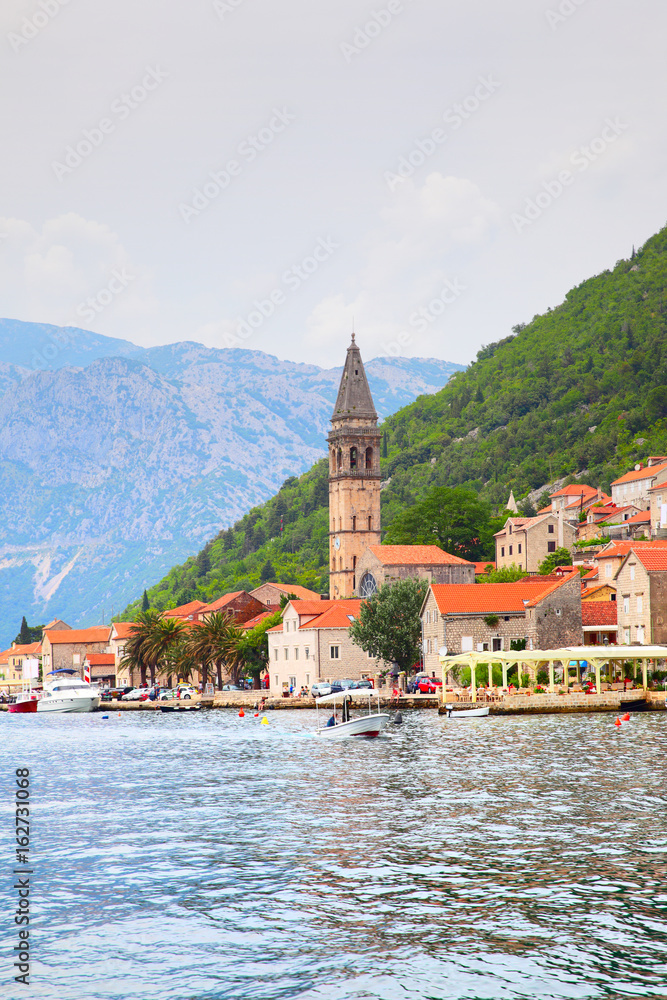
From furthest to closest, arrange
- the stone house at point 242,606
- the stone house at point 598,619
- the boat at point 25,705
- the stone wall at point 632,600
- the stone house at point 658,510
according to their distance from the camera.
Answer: the stone house at point 242,606, the boat at point 25,705, the stone house at point 658,510, the stone house at point 598,619, the stone wall at point 632,600

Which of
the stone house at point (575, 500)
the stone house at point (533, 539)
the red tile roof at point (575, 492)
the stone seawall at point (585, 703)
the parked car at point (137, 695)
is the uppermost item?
the red tile roof at point (575, 492)

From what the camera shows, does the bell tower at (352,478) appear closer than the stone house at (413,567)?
No

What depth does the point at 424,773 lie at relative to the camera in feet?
137

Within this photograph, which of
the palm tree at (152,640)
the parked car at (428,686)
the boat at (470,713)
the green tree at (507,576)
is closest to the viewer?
the boat at (470,713)

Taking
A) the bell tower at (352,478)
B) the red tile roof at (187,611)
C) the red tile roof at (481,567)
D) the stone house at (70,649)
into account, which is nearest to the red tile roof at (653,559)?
the red tile roof at (481,567)

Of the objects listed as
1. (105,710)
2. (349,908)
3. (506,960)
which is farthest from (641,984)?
(105,710)

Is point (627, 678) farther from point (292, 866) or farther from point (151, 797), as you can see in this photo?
point (292, 866)

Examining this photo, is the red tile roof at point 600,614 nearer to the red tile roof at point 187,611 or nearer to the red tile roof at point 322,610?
the red tile roof at point 322,610

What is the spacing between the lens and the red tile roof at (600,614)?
8862cm

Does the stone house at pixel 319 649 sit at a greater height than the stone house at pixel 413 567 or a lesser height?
lesser

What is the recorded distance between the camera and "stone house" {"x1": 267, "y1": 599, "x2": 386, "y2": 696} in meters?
107

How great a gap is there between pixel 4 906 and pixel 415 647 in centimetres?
7291

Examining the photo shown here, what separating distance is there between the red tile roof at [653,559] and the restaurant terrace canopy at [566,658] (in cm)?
595

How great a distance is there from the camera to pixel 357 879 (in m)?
24.3
